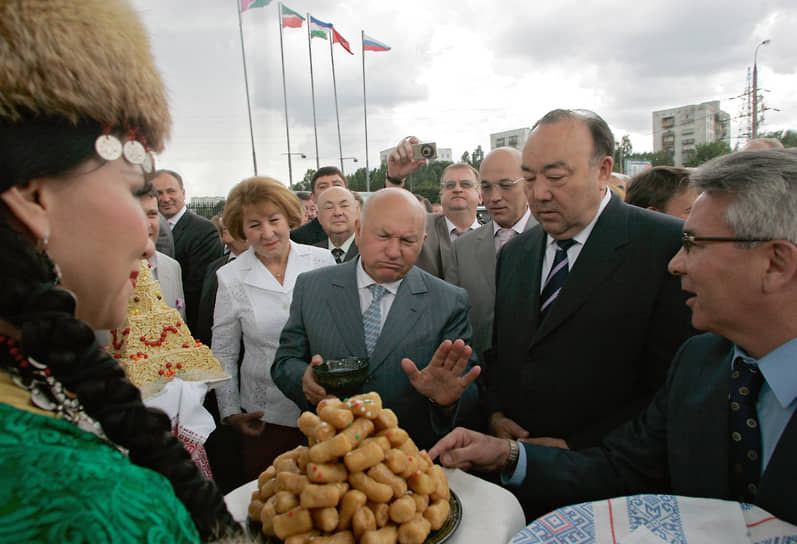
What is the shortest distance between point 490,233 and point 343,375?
2652 millimetres

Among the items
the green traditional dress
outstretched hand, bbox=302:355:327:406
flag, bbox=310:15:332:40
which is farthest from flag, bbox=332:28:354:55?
the green traditional dress

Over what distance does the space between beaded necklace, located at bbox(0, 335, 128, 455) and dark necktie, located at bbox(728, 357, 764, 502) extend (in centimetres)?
194

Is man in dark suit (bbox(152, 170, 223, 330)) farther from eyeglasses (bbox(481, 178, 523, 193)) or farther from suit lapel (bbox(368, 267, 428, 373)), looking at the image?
eyeglasses (bbox(481, 178, 523, 193))

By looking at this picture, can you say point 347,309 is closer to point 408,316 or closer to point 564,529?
point 408,316

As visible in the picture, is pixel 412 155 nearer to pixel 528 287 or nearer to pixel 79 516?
pixel 528 287

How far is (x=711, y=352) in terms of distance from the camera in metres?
1.92

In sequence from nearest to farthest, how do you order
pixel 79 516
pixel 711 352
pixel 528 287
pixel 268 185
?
pixel 79 516
pixel 711 352
pixel 528 287
pixel 268 185

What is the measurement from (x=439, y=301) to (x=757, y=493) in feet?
5.35

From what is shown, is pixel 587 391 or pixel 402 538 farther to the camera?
pixel 587 391

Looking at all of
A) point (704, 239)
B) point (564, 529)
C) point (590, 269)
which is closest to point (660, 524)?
point (564, 529)

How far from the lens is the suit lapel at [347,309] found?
268 cm

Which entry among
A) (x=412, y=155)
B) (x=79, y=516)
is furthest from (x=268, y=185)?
(x=79, y=516)

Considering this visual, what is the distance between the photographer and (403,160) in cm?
441

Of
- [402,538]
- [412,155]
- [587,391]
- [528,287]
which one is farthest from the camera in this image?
[412,155]
